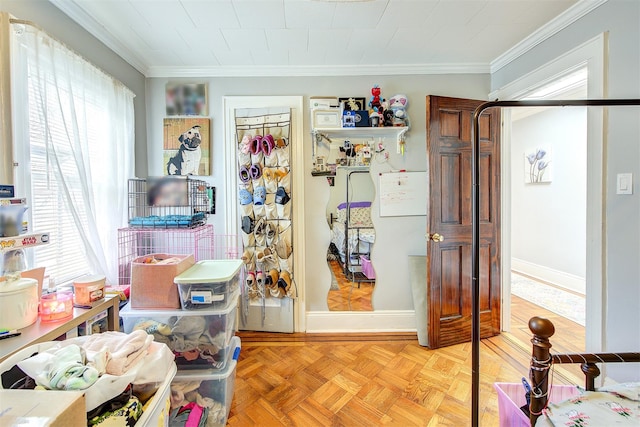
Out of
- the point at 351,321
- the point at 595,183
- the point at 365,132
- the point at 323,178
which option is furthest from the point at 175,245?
the point at 595,183

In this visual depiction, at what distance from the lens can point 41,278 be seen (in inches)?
45.9

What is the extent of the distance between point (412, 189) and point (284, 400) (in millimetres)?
1945

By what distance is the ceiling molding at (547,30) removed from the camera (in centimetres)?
158

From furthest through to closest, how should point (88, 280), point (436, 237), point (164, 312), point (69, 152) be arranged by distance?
1. point (436, 237)
2. point (69, 152)
3. point (164, 312)
4. point (88, 280)

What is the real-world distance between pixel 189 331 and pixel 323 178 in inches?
61.9

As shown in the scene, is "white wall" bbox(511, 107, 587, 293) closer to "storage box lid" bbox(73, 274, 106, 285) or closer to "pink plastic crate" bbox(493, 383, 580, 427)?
"pink plastic crate" bbox(493, 383, 580, 427)

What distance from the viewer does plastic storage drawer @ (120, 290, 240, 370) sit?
136 centimetres

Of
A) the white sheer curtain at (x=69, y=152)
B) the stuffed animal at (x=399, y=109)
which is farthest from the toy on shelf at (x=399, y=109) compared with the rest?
the white sheer curtain at (x=69, y=152)

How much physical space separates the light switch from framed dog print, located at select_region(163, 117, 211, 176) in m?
2.91

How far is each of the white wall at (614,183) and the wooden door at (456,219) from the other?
770mm

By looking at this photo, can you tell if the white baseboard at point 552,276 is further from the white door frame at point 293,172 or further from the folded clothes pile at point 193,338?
the folded clothes pile at point 193,338

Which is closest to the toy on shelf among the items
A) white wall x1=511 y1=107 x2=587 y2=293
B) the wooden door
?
the wooden door

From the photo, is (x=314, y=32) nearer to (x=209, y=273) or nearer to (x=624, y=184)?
(x=209, y=273)

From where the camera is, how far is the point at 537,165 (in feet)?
12.5
